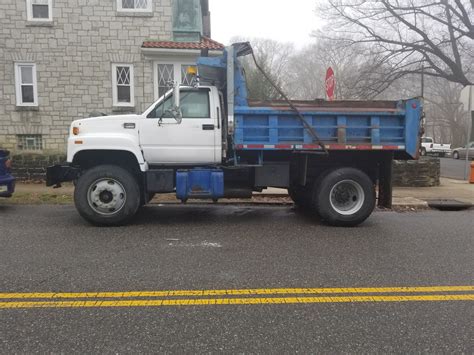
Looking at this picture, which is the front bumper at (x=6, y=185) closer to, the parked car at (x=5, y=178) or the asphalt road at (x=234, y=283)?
the parked car at (x=5, y=178)

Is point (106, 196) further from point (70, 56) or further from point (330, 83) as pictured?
point (70, 56)

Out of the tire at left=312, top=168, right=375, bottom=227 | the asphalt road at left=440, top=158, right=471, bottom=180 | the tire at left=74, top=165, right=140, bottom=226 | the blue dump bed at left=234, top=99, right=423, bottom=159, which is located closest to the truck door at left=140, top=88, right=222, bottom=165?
the blue dump bed at left=234, top=99, right=423, bottom=159

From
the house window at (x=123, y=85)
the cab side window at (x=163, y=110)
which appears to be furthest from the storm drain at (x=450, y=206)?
the house window at (x=123, y=85)

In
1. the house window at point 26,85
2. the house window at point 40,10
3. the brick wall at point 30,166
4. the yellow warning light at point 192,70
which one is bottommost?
the brick wall at point 30,166

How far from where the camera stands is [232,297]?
388 cm

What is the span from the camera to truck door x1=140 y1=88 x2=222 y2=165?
6.88 m

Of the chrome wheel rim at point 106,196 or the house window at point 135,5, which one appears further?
the house window at point 135,5

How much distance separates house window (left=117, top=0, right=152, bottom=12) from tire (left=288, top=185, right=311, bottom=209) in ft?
30.8

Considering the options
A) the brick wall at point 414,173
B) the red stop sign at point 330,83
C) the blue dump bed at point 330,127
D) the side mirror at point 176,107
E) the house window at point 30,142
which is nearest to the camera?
the side mirror at point 176,107

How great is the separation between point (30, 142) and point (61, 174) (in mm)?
8481

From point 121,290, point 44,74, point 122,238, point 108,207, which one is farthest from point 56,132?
point 121,290

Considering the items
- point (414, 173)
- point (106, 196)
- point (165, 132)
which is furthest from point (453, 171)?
point (106, 196)

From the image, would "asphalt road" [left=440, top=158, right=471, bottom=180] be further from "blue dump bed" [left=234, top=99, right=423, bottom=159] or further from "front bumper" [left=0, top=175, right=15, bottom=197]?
"front bumper" [left=0, top=175, right=15, bottom=197]

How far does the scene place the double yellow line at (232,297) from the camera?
12.1 feet
